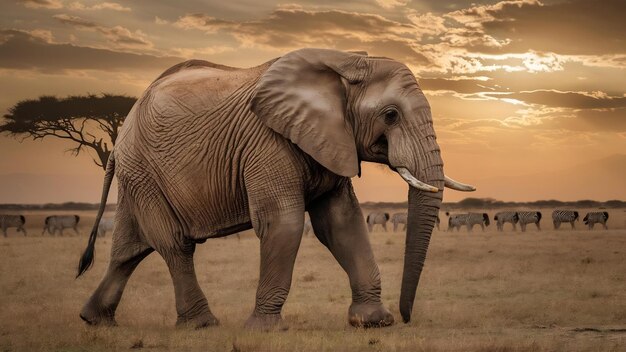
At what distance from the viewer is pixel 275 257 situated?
11.3 meters

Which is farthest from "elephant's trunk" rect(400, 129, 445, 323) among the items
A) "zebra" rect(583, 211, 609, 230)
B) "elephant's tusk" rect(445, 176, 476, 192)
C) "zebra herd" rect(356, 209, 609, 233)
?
"zebra" rect(583, 211, 609, 230)

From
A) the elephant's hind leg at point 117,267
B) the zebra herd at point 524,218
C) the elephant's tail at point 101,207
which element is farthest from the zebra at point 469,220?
the elephant's hind leg at point 117,267

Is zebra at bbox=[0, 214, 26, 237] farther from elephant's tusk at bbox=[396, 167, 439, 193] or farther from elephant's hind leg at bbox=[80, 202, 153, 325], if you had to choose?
Answer: elephant's tusk at bbox=[396, 167, 439, 193]

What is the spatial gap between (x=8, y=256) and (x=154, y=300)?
1111cm

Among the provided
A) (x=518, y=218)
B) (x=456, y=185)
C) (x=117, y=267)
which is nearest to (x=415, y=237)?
(x=456, y=185)

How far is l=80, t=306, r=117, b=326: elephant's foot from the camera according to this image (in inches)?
523

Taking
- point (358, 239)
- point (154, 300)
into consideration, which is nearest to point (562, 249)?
point (154, 300)

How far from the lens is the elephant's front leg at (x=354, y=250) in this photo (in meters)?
12.0

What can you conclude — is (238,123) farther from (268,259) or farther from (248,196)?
(268,259)

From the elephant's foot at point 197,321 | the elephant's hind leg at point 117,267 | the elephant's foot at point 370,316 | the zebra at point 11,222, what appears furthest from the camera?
the zebra at point 11,222

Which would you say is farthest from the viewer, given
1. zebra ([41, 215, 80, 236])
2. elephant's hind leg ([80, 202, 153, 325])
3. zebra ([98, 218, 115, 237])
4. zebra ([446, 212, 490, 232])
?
zebra ([446, 212, 490, 232])

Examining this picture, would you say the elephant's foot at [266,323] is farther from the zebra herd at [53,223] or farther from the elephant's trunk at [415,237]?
the zebra herd at [53,223]

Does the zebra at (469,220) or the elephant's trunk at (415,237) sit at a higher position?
the elephant's trunk at (415,237)

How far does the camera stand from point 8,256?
27078 mm
